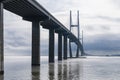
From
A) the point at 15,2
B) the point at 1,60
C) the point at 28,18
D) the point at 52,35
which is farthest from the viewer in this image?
the point at 52,35

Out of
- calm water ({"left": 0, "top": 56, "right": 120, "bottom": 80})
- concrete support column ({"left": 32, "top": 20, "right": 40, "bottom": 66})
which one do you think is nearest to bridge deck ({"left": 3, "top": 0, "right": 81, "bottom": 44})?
concrete support column ({"left": 32, "top": 20, "right": 40, "bottom": 66})

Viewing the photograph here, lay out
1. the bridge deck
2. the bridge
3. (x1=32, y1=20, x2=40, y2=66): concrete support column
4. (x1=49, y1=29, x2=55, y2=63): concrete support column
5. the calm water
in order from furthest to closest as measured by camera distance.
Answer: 1. (x1=49, y1=29, x2=55, y2=63): concrete support column
2. (x1=32, y1=20, x2=40, y2=66): concrete support column
3. the bridge deck
4. the bridge
5. the calm water

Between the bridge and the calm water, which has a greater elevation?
the bridge

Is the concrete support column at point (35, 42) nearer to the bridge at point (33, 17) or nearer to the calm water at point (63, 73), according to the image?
the bridge at point (33, 17)

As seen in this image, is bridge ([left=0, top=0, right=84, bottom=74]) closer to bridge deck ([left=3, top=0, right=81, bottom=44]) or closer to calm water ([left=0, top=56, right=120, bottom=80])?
bridge deck ([left=3, top=0, right=81, bottom=44])

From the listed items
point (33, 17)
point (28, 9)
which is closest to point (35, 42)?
point (33, 17)

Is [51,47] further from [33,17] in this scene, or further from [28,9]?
[28,9]

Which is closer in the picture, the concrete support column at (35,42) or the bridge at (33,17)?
the bridge at (33,17)

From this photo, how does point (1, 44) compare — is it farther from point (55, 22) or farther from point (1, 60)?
point (55, 22)

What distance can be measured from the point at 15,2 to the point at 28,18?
18.9m

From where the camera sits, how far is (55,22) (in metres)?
102

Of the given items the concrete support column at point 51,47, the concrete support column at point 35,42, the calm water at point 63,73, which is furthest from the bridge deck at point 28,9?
the concrete support column at point 51,47

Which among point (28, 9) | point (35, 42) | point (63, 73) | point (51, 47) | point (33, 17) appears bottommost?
point (63, 73)

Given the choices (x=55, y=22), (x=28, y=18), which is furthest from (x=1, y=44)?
(x=55, y=22)
